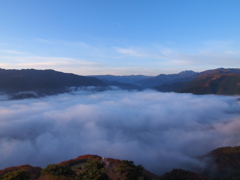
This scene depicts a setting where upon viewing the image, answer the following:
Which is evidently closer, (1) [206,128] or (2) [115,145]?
(2) [115,145]

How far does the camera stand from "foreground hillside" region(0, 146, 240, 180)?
3142 centimetres

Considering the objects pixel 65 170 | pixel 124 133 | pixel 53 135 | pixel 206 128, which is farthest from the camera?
pixel 206 128

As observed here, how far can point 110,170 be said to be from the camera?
45.6m

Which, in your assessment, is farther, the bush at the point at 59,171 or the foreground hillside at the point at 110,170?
the bush at the point at 59,171

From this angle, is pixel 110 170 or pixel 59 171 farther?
pixel 110 170

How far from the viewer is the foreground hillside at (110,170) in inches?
1237

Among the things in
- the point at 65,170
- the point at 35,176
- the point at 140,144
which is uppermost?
the point at 65,170

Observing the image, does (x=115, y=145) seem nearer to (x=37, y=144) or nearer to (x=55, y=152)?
(x=55, y=152)

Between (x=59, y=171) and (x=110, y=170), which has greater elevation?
(x=59, y=171)

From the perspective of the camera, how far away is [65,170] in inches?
1313

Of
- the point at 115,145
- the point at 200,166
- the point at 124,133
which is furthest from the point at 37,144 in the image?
the point at 200,166

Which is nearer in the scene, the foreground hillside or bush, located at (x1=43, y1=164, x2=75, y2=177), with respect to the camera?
the foreground hillside

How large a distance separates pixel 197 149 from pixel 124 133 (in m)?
71.0

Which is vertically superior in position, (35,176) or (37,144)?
(35,176)
